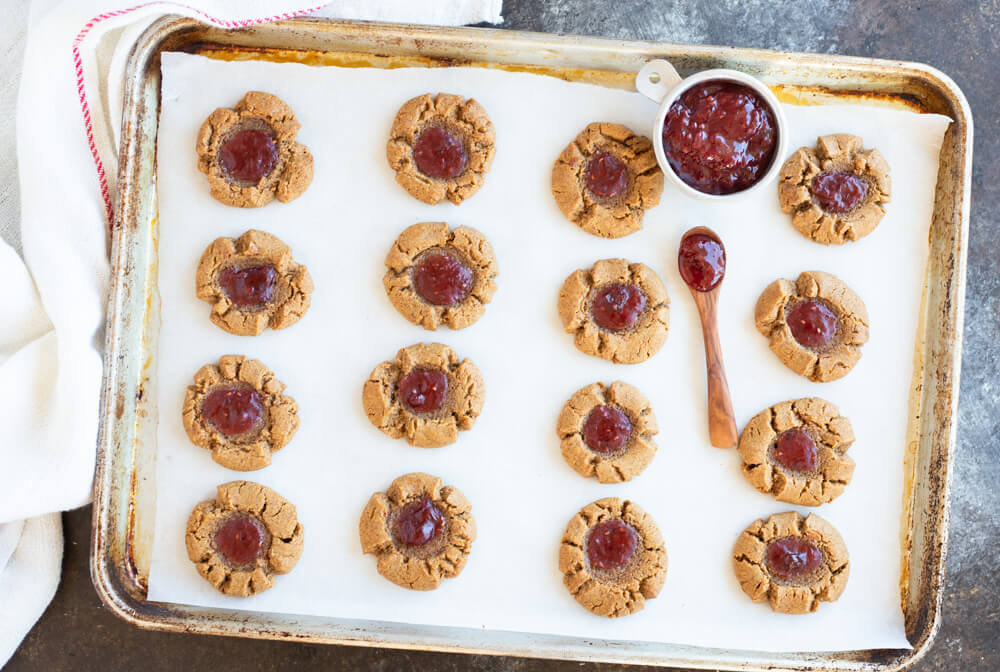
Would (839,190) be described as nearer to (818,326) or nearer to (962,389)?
(818,326)

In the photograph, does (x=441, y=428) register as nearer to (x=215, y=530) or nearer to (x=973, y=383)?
(x=215, y=530)

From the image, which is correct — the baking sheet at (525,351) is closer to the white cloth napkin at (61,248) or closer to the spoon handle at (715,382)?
the spoon handle at (715,382)

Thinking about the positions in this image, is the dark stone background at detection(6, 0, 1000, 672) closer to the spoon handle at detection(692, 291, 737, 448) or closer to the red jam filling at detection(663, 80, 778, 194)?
the red jam filling at detection(663, 80, 778, 194)

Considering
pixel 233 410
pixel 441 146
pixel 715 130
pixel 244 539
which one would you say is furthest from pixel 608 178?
pixel 244 539

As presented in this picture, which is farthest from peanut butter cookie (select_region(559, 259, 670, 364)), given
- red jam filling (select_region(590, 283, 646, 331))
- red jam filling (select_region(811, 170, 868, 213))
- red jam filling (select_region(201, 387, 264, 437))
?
red jam filling (select_region(201, 387, 264, 437))

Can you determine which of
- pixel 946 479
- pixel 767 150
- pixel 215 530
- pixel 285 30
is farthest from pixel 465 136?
pixel 946 479
